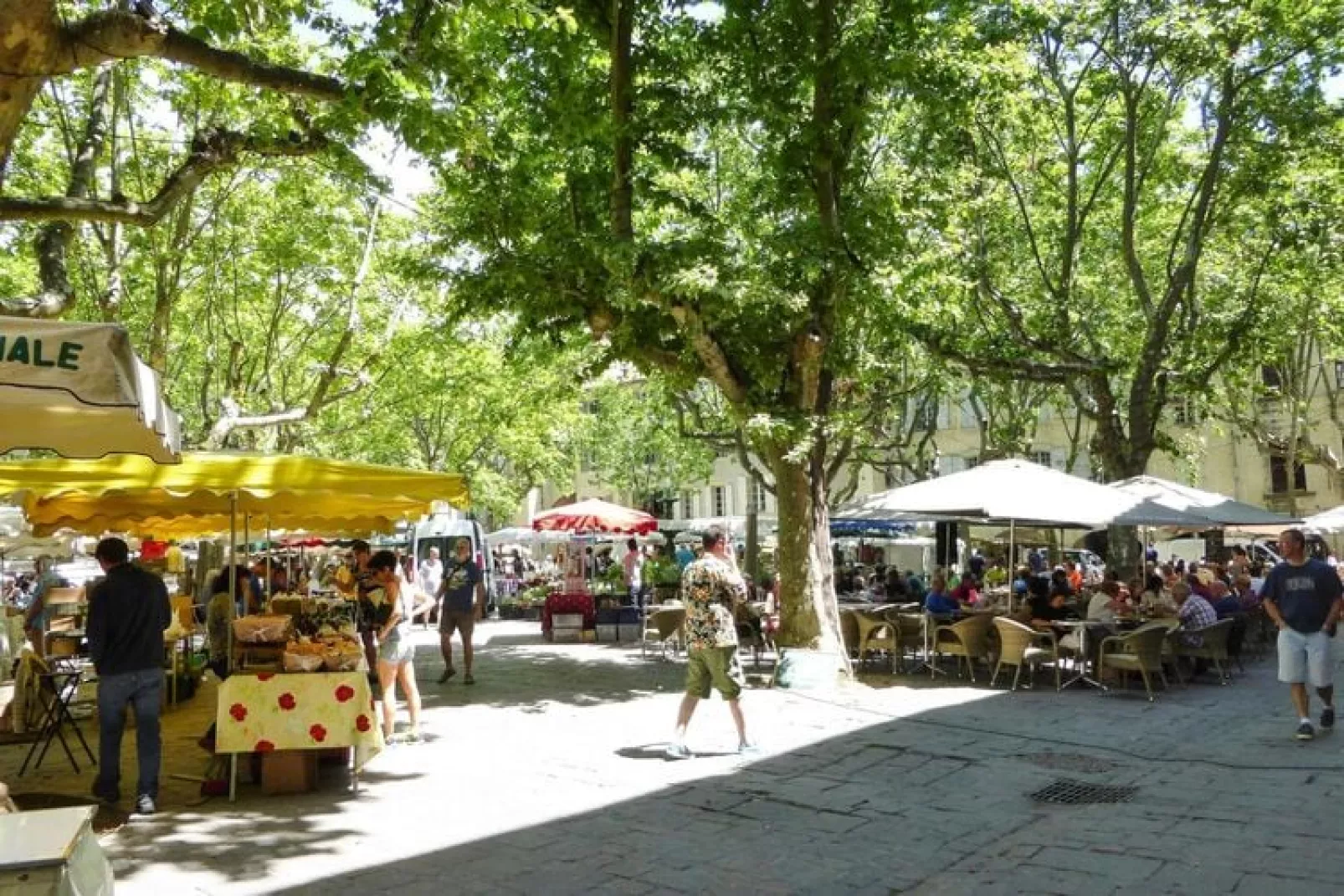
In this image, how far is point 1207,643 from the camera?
1183cm

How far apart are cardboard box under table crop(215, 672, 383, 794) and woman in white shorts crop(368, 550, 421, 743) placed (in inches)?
54.9

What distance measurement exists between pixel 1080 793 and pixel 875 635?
19.4 feet

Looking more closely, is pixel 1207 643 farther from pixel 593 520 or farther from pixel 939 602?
→ pixel 593 520

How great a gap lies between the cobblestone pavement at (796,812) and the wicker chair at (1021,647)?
1.00m

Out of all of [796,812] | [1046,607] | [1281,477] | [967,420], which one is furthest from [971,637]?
[967,420]

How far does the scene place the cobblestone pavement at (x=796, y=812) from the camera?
530 cm

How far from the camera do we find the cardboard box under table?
22.5 feet

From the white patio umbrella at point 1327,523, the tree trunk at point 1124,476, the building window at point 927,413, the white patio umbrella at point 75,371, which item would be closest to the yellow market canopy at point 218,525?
the white patio umbrella at point 75,371

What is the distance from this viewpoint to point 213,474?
7406mm

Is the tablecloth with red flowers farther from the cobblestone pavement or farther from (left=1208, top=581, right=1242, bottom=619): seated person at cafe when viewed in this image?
(left=1208, top=581, right=1242, bottom=619): seated person at cafe

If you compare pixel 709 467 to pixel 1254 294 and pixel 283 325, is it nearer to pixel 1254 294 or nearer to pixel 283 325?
pixel 283 325

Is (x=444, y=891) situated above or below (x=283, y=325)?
below

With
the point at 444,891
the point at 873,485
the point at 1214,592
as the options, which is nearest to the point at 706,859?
the point at 444,891

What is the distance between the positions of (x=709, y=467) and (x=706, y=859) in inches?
1431
